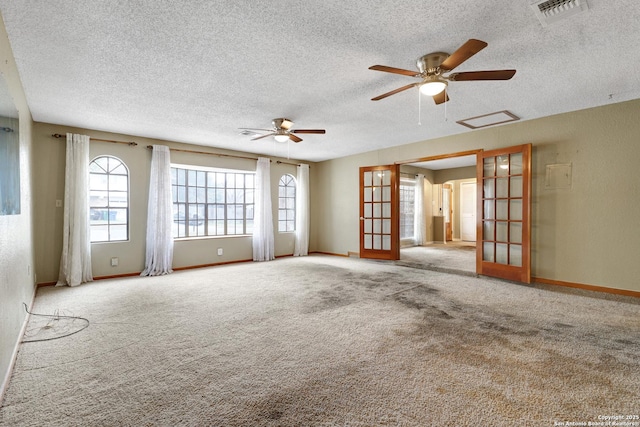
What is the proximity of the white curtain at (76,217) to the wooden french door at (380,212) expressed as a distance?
17.5 feet

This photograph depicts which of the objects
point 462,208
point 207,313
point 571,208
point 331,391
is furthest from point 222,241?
point 462,208

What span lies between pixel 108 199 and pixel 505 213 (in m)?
6.94

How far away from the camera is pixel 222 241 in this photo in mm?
6582

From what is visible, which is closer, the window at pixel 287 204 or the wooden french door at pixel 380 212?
the wooden french door at pixel 380 212

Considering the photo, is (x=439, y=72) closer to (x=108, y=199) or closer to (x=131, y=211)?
(x=131, y=211)

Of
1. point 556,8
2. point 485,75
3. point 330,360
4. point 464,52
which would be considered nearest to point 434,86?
point 485,75

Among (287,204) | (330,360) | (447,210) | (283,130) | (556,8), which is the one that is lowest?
(330,360)

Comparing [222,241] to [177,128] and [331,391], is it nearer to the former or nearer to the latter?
[177,128]

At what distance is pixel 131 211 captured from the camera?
545cm

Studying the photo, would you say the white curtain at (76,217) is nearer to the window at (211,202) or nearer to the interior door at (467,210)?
the window at (211,202)

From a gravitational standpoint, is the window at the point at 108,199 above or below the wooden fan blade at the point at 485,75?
below

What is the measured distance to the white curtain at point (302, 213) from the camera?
7.74 m

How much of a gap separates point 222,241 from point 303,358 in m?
4.79

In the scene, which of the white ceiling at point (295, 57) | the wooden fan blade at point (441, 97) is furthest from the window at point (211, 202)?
the wooden fan blade at point (441, 97)
